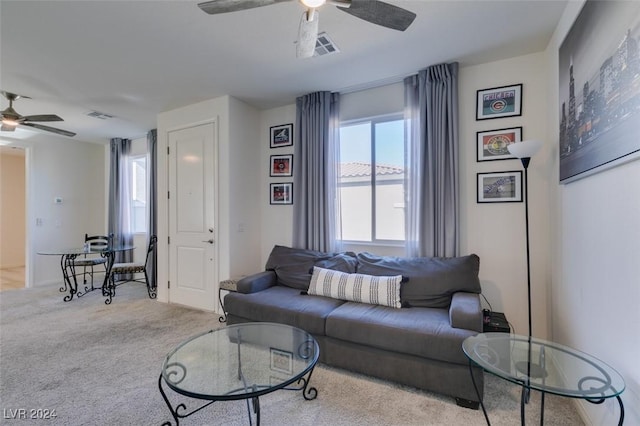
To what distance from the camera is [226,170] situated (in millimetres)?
3605

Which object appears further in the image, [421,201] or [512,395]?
[421,201]

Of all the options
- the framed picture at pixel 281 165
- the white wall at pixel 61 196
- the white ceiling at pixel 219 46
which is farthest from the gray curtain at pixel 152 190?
the framed picture at pixel 281 165

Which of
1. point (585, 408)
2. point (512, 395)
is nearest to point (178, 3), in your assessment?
point (512, 395)

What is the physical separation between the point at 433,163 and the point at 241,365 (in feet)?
7.87

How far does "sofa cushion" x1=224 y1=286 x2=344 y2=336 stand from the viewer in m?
2.40

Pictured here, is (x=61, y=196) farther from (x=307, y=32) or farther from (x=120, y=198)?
(x=307, y=32)

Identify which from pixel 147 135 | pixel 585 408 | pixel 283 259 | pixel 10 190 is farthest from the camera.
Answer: pixel 10 190

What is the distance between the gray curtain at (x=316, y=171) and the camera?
3.44 metres

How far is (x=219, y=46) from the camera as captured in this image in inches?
99.6

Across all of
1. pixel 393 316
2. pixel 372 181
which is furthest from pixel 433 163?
pixel 393 316

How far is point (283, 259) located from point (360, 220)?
3.30ft

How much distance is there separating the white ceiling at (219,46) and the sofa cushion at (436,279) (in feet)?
6.15

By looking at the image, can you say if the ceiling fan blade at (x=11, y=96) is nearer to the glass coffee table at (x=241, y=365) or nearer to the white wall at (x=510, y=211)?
the glass coffee table at (x=241, y=365)

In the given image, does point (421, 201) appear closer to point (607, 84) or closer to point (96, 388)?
point (607, 84)
